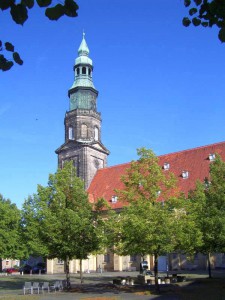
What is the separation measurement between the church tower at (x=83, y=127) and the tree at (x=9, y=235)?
542 inches

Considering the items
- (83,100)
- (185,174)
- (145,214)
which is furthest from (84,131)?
(145,214)

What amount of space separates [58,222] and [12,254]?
29345 millimetres

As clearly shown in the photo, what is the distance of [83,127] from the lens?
6681cm

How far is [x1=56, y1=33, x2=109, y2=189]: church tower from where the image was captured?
2571 inches

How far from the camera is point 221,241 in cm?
3000

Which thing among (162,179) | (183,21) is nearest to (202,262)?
(162,179)

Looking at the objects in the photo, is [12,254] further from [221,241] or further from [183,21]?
[183,21]

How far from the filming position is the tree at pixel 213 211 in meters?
30.0

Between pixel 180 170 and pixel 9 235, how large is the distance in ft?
80.1

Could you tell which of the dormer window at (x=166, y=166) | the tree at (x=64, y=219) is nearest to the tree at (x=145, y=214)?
the tree at (x=64, y=219)

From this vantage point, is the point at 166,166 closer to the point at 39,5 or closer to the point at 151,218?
the point at 151,218

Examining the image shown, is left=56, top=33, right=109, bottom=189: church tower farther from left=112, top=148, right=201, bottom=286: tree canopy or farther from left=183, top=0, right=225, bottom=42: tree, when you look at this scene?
left=183, top=0, right=225, bottom=42: tree

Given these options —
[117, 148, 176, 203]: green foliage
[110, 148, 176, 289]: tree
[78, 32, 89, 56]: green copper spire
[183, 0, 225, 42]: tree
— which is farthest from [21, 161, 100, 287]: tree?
[78, 32, 89, 56]: green copper spire

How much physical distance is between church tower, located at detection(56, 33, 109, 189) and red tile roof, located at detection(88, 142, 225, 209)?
216 centimetres
